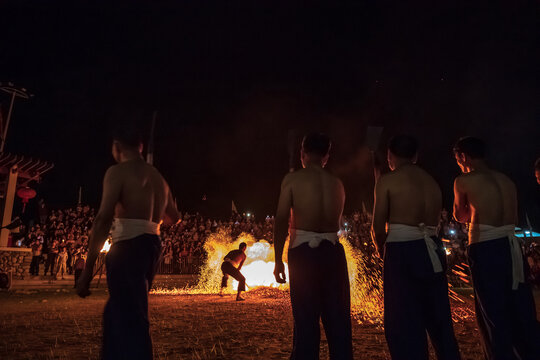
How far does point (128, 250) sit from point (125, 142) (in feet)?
2.95

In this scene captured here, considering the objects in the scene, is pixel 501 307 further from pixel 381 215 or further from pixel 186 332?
pixel 186 332

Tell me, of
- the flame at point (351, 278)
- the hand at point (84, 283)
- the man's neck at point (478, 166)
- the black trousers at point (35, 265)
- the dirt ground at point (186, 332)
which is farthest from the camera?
the black trousers at point (35, 265)

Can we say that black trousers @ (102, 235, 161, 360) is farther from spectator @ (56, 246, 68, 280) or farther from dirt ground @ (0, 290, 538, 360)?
spectator @ (56, 246, 68, 280)

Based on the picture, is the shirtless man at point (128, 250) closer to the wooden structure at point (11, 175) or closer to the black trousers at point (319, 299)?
Result: the black trousers at point (319, 299)

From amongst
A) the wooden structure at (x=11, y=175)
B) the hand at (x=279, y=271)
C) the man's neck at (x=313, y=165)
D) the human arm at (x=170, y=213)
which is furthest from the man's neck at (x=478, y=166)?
the wooden structure at (x=11, y=175)

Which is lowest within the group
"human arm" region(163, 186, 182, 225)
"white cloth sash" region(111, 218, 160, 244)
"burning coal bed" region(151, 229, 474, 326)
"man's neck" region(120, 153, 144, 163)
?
"burning coal bed" region(151, 229, 474, 326)

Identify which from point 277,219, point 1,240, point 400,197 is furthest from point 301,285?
point 1,240

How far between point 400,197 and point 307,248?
33.2 inches

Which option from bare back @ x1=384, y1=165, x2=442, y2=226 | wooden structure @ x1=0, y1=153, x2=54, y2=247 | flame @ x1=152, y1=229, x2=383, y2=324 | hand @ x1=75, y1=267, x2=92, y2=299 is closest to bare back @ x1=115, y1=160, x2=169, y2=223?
hand @ x1=75, y1=267, x2=92, y2=299

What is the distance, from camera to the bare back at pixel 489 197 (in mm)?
3559

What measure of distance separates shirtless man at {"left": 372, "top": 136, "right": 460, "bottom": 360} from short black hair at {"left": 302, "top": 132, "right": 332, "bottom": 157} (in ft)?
1.83

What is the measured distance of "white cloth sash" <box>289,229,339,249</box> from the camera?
10.7 feet

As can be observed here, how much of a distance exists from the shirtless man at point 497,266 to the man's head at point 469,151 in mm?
77

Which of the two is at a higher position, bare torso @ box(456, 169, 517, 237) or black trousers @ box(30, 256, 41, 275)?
bare torso @ box(456, 169, 517, 237)
